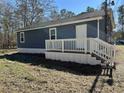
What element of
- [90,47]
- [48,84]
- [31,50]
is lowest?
[48,84]

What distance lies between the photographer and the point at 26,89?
22.9 ft

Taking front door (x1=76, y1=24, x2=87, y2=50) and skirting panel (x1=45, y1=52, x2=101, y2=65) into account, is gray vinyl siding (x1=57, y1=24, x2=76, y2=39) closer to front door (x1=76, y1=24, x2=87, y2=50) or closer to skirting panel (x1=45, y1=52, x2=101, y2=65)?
front door (x1=76, y1=24, x2=87, y2=50)

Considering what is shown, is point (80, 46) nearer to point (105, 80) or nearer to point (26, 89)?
point (105, 80)

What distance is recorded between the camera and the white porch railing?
12359 millimetres

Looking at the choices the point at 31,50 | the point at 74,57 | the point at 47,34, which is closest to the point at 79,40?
the point at 74,57

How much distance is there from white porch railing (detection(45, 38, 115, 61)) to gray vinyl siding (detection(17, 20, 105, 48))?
5.11 ft

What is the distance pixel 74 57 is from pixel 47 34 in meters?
6.77

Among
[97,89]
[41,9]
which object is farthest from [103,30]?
[41,9]

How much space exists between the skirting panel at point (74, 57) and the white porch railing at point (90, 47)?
32cm

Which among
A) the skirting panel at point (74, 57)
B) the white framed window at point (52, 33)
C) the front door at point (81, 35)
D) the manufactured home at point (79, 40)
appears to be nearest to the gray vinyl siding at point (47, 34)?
the manufactured home at point (79, 40)

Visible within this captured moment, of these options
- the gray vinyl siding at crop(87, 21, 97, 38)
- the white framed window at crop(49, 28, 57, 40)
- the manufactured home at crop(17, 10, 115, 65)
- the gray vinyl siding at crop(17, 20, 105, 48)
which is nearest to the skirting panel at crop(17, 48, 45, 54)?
the manufactured home at crop(17, 10, 115, 65)

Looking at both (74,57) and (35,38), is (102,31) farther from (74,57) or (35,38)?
(35,38)

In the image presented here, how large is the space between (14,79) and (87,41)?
642 cm

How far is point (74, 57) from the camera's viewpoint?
14375 millimetres
